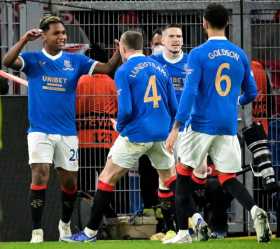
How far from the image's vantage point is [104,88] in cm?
1486

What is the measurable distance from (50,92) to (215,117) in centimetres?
232

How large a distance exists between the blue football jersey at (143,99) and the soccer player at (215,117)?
0.71m

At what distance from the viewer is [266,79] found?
48.9 feet

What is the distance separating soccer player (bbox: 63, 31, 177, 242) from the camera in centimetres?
1251

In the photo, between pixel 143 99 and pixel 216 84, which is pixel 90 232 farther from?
pixel 216 84

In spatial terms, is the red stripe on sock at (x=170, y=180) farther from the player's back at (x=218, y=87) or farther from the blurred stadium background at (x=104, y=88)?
the blurred stadium background at (x=104, y=88)

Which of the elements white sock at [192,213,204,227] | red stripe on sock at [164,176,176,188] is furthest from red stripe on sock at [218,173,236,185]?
red stripe on sock at [164,176,176,188]

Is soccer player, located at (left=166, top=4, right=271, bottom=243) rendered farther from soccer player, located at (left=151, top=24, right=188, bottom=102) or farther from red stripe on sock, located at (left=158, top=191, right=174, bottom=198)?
soccer player, located at (left=151, top=24, right=188, bottom=102)

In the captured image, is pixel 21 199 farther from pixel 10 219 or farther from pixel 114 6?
pixel 114 6

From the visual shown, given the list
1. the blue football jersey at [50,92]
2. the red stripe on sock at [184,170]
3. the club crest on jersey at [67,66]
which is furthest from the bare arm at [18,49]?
the red stripe on sock at [184,170]

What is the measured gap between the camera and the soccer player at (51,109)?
43.4 feet

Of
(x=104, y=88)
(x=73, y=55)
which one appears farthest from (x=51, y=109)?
(x=104, y=88)

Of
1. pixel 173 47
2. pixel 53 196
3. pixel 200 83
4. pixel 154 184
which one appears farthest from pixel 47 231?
pixel 200 83

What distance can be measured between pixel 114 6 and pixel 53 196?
7.80ft
